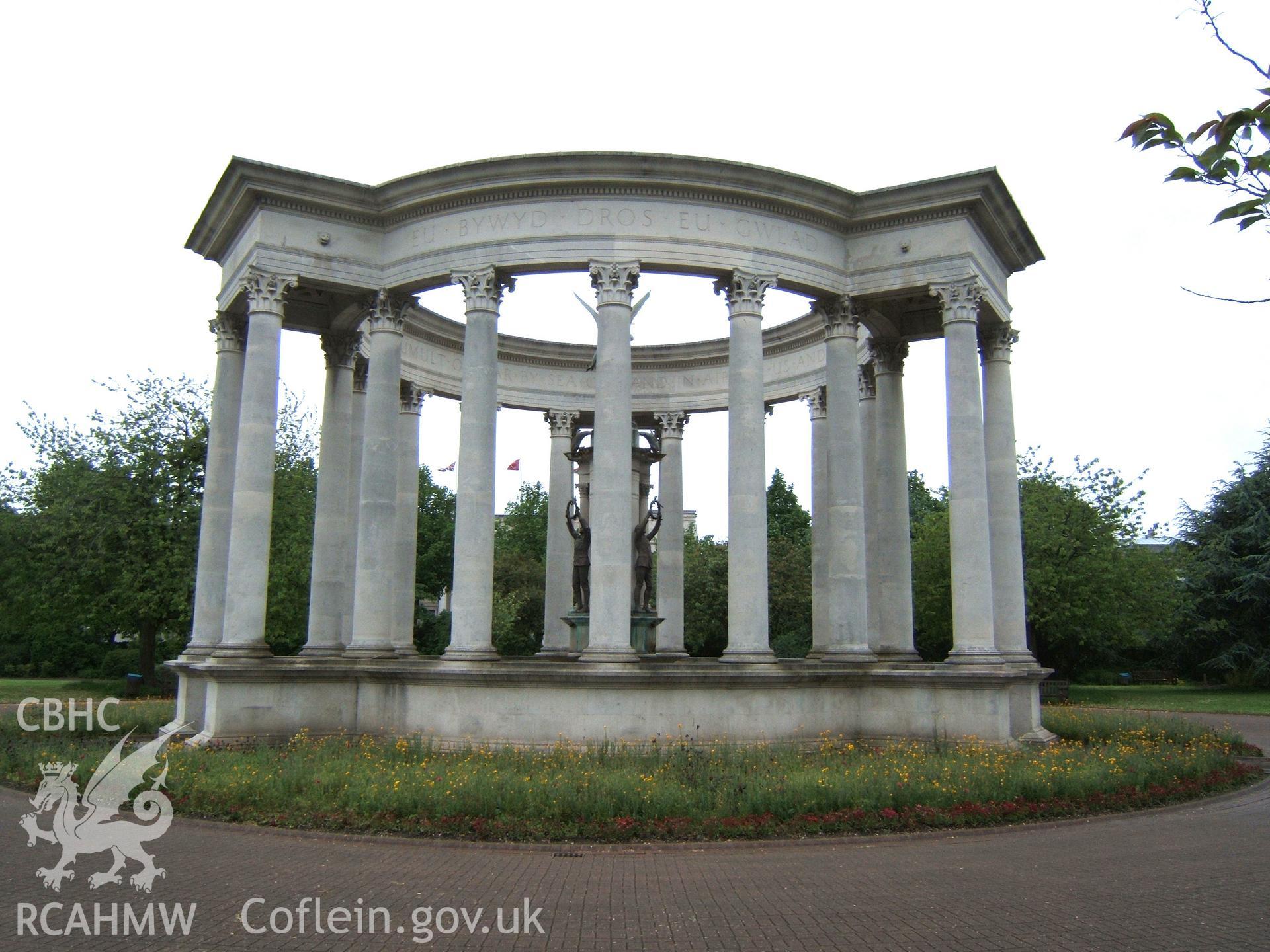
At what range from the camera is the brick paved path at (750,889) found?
14.2 meters

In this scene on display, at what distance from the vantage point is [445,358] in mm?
48094

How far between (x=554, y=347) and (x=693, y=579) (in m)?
49.2

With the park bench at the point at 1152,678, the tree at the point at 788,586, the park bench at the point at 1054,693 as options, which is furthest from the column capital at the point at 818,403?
→ the park bench at the point at 1152,678

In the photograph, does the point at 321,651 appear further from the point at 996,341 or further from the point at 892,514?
the point at 996,341

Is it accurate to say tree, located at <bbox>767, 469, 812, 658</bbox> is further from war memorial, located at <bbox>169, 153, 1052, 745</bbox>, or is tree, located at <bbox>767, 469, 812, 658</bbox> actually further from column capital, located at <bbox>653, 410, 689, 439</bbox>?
war memorial, located at <bbox>169, 153, 1052, 745</bbox>

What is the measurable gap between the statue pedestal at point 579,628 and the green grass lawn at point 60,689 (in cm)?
3432

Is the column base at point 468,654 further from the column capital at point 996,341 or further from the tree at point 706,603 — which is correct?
the tree at point 706,603

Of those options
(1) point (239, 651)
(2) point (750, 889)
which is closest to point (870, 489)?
(1) point (239, 651)

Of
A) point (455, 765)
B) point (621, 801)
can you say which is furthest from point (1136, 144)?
point (455, 765)

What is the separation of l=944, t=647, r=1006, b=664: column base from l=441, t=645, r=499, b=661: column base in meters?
15.0

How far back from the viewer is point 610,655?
31891 millimetres

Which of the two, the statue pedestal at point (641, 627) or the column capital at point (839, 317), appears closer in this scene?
→ the column capital at point (839, 317)

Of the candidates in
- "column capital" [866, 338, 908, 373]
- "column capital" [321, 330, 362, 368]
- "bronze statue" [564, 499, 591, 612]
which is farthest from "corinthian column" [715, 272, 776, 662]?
"column capital" [321, 330, 362, 368]

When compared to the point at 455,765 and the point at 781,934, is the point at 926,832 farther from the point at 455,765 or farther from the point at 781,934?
the point at 455,765
